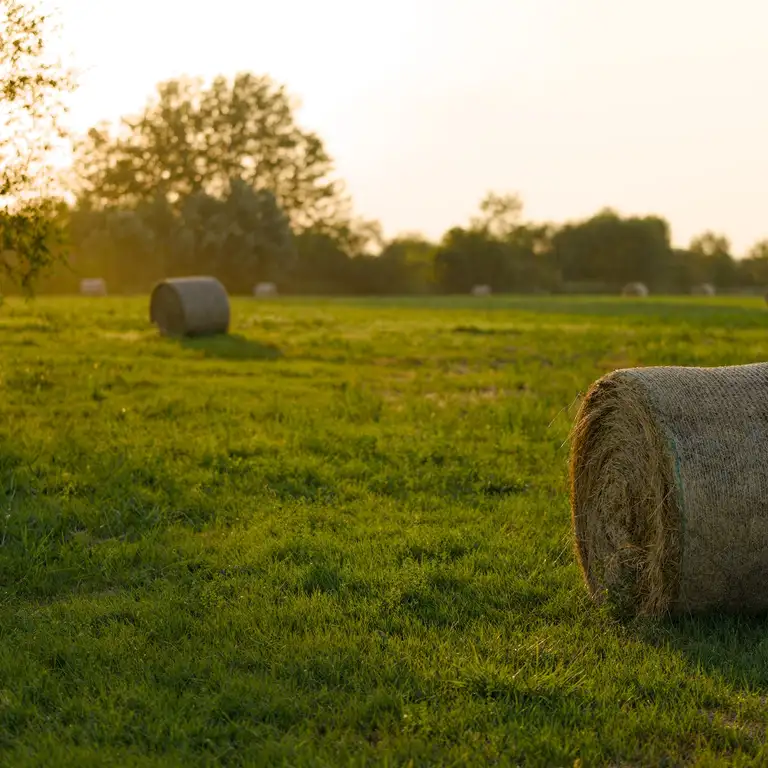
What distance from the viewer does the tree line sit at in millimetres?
77875

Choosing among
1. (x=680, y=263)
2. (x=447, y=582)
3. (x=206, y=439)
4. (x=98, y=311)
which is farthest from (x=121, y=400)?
(x=680, y=263)

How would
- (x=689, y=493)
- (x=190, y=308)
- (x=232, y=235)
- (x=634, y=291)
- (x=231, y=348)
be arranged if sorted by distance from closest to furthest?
1. (x=689, y=493)
2. (x=231, y=348)
3. (x=190, y=308)
4. (x=232, y=235)
5. (x=634, y=291)

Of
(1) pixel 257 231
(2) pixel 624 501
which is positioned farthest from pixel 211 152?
(2) pixel 624 501

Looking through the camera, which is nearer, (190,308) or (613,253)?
(190,308)

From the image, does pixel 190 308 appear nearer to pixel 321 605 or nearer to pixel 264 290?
pixel 321 605

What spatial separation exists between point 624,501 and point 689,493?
0.87m

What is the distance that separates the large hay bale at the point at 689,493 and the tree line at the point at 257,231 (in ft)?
200

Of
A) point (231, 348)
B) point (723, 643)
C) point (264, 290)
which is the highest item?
point (264, 290)

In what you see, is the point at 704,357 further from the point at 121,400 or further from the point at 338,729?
the point at 338,729

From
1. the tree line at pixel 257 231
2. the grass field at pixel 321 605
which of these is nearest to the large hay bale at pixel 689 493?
the grass field at pixel 321 605

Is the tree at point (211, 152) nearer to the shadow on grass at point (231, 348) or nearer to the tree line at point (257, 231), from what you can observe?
the tree line at point (257, 231)

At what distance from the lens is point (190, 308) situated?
26.2 meters

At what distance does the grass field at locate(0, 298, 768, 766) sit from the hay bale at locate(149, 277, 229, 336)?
35.4 feet

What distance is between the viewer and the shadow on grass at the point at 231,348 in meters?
22.1
